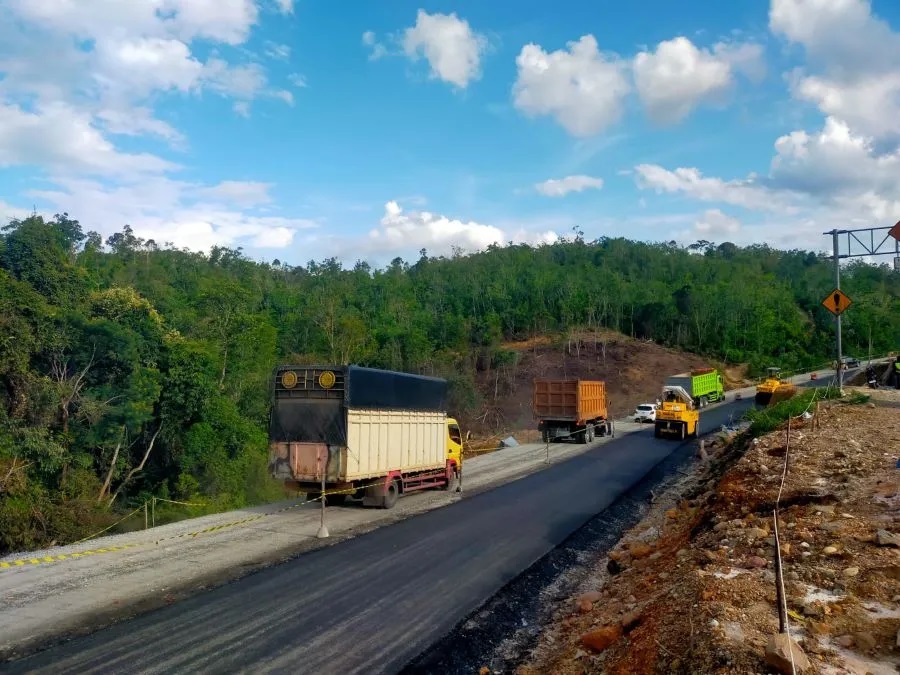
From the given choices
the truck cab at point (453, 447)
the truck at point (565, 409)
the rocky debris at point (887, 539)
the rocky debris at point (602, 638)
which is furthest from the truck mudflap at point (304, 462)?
the truck at point (565, 409)

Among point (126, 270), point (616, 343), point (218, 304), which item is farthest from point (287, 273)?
point (218, 304)

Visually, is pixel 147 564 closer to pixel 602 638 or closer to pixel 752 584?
pixel 602 638

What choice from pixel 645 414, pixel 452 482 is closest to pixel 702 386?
pixel 645 414

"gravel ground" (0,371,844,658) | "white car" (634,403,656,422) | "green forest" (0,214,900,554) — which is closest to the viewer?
"gravel ground" (0,371,844,658)

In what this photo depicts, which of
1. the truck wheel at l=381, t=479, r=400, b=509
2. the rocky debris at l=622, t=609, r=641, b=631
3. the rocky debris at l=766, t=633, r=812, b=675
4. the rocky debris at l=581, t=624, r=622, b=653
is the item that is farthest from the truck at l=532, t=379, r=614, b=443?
the rocky debris at l=766, t=633, r=812, b=675

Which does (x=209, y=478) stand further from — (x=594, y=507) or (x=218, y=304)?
(x=594, y=507)

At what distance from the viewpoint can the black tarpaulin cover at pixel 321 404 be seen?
49.0 feet

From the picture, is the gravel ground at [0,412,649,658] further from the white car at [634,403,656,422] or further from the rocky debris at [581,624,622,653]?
the white car at [634,403,656,422]

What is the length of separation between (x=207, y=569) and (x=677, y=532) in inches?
325

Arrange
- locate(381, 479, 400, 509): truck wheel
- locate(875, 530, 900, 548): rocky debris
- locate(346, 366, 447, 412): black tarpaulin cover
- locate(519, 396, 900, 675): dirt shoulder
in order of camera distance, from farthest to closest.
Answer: locate(381, 479, 400, 509): truck wheel → locate(346, 366, 447, 412): black tarpaulin cover → locate(875, 530, 900, 548): rocky debris → locate(519, 396, 900, 675): dirt shoulder

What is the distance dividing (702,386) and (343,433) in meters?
41.4

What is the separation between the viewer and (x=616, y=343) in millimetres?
80438

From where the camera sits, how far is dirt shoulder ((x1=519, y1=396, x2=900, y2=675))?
5668 millimetres

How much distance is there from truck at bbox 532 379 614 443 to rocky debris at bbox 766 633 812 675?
2702 cm
